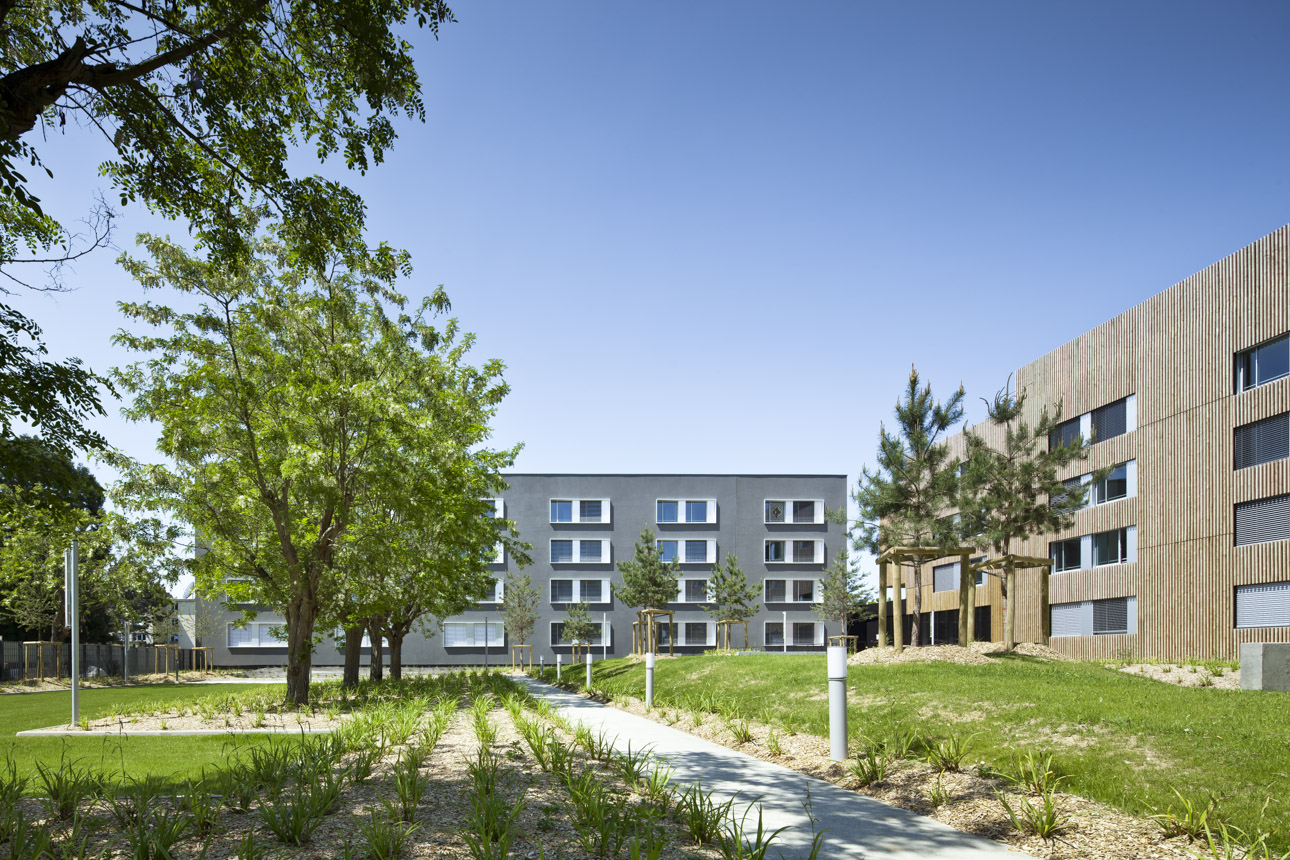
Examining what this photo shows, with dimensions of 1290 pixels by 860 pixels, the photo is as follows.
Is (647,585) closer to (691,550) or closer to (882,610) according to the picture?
(691,550)

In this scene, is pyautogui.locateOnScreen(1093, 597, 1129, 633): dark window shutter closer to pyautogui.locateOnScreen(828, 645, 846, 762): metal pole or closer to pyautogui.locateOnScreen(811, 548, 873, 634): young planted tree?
pyautogui.locateOnScreen(811, 548, 873, 634): young planted tree

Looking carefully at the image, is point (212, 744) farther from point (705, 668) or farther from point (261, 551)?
point (705, 668)

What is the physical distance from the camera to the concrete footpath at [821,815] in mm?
6172

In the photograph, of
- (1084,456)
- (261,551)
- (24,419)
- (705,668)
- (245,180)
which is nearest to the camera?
(24,419)

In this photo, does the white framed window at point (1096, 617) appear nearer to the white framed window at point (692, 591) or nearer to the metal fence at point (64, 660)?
the white framed window at point (692, 591)

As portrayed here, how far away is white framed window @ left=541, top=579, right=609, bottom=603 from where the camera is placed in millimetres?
62125

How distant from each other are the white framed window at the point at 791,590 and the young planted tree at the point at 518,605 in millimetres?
15707

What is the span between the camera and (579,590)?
6228cm

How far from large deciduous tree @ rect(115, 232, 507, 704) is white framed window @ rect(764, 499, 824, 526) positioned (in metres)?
45.6

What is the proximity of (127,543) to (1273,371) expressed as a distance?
96.3ft

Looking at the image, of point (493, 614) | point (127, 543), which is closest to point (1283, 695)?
point (127, 543)

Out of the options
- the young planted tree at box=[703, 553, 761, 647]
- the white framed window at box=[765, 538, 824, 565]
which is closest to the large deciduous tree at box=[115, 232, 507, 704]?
the young planted tree at box=[703, 553, 761, 647]

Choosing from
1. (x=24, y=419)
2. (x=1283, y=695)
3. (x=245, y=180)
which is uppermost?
(x=245, y=180)

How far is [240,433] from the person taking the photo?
59.3ft
